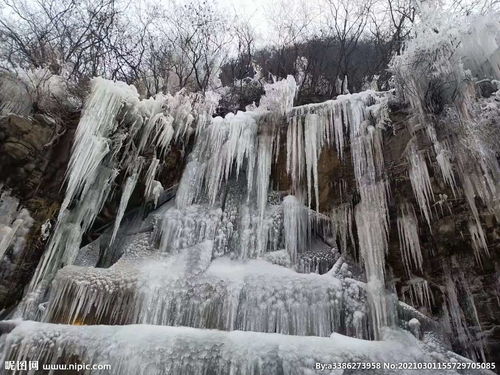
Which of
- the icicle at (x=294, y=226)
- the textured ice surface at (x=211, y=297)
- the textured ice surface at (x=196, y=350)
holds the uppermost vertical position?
the icicle at (x=294, y=226)

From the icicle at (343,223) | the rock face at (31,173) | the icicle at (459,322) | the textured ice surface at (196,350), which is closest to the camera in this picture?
the textured ice surface at (196,350)

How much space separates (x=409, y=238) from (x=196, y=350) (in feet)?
13.3

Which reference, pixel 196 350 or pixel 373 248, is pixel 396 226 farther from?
pixel 196 350

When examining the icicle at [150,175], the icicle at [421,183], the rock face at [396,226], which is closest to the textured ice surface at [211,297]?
the rock face at [396,226]

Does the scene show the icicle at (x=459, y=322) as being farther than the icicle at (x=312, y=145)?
No

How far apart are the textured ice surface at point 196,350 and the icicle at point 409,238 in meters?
1.77

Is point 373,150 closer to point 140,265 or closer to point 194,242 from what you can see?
point 194,242

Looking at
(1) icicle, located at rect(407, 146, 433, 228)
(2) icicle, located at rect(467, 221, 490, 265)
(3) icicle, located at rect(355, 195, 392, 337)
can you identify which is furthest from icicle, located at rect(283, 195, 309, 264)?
(2) icicle, located at rect(467, 221, 490, 265)

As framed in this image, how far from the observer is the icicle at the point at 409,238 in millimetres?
A: 6695

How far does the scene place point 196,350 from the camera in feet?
15.1

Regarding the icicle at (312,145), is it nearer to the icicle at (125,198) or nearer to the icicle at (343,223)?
the icicle at (343,223)

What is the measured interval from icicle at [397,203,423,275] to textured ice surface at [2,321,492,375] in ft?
5.81

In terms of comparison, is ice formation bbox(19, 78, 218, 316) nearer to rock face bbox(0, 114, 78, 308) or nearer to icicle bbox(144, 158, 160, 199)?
icicle bbox(144, 158, 160, 199)

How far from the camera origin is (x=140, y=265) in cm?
664
